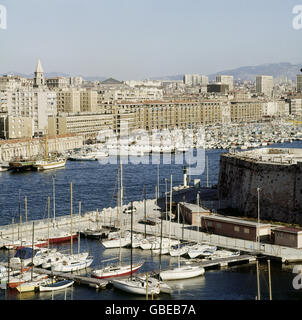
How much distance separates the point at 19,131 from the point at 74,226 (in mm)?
18518

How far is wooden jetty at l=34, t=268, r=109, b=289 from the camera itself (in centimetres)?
648

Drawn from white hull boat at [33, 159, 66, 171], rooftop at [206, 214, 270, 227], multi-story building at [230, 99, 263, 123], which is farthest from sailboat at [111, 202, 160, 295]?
multi-story building at [230, 99, 263, 123]

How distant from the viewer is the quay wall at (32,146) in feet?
75.9

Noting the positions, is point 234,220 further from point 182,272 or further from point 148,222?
point 182,272

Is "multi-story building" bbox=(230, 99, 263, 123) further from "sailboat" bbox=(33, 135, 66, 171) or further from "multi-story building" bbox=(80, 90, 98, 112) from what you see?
"sailboat" bbox=(33, 135, 66, 171)

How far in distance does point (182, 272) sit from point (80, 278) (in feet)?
3.65

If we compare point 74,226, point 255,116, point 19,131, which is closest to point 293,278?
point 74,226

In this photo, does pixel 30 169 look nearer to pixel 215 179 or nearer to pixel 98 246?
pixel 215 179

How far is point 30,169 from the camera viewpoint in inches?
814

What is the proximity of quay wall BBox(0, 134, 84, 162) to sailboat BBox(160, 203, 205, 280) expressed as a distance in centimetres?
1662

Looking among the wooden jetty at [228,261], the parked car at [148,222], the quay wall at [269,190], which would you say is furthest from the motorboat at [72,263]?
the quay wall at [269,190]

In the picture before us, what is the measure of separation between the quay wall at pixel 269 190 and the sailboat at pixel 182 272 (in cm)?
235

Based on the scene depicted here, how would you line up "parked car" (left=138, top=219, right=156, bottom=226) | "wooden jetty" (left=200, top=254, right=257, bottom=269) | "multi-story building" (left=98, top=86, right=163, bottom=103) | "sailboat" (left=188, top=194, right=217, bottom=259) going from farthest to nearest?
"multi-story building" (left=98, top=86, right=163, bottom=103), "parked car" (left=138, top=219, right=156, bottom=226), "sailboat" (left=188, top=194, right=217, bottom=259), "wooden jetty" (left=200, top=254, right=257, bottom=269)

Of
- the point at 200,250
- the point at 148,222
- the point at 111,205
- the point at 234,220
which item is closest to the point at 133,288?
the point at 200,250
